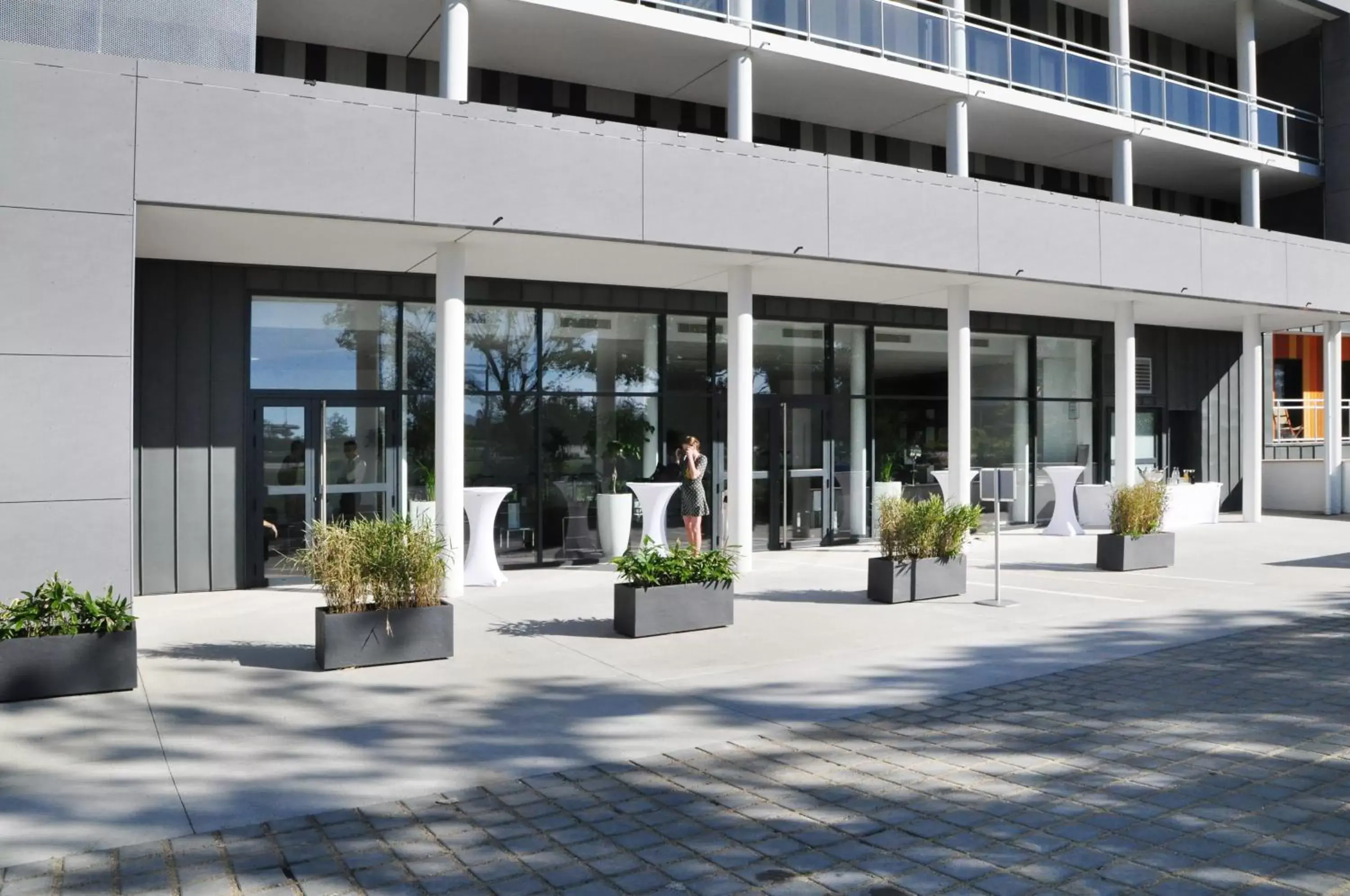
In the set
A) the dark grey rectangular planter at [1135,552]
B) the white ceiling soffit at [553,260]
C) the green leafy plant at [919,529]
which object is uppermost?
the white ceiling soffit at [553,260]

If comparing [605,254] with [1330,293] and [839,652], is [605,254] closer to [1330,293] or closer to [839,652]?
[839,652]

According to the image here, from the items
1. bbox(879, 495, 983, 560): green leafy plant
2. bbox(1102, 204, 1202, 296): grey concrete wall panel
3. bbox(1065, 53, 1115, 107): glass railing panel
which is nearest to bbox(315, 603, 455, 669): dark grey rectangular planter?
bbox(879, 495, 983, 560): green leafy plant

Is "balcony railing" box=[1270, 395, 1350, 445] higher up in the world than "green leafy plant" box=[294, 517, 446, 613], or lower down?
higher up

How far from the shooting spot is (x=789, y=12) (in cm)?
1564

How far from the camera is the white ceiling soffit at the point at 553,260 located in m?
10.8

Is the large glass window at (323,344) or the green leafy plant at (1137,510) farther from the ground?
the large glass window at (323,344)

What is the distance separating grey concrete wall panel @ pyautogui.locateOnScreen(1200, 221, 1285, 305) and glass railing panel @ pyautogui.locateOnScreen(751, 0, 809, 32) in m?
8.06

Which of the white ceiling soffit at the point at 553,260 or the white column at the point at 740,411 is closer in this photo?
the white ceiling soffit at the point at 553,260

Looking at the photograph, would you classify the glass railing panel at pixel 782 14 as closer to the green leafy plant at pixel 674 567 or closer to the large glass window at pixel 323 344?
the large glass window at pixel 323 344

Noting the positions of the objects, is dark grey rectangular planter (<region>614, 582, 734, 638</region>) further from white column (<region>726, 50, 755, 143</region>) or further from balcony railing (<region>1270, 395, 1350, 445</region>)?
balcony railing (<region>1270, 395, 1350, 445</region>)

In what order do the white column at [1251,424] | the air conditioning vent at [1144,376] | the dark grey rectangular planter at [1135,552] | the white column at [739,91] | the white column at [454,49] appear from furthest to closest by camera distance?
the air conditioning vent at [1144,376]
the white column at [1251,424]
the white column at [739,91]
the dark grey rectangular planter at [1135,552]
the white column at [454,49]

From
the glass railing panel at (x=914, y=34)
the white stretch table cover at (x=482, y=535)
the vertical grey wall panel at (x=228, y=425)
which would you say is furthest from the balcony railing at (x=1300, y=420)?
the vertical grey wall panel at (x=228, y=425)

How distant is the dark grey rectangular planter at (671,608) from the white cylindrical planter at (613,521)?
500 cm

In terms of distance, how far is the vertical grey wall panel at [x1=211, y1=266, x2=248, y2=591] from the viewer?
12477 mm
